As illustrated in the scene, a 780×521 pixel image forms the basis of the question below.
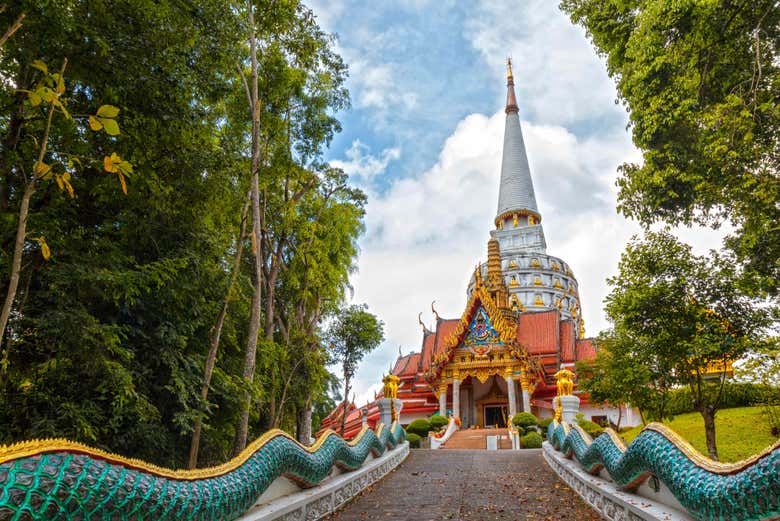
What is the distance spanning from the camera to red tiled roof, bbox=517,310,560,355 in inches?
913

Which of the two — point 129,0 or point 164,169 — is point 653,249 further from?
point 129,0

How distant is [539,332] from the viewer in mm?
24281

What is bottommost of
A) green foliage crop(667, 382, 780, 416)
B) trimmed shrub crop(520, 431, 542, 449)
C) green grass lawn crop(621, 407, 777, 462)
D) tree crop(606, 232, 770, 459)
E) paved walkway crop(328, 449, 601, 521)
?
paved walkway crop(328, 449, 601, 521)

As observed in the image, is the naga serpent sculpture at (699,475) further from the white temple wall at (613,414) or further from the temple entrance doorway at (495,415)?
the white temple wall at (613,414)

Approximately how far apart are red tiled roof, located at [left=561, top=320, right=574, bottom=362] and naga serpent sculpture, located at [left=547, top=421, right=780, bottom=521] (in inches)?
726

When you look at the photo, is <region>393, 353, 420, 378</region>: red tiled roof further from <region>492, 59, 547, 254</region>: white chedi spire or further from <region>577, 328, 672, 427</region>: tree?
<region>492, 59, 547, 254</region>: white chedi spire

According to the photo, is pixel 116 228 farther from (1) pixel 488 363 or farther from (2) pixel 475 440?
(1) pixel 488 363

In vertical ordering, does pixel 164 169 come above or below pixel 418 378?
above

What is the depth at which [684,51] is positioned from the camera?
7.54 metres

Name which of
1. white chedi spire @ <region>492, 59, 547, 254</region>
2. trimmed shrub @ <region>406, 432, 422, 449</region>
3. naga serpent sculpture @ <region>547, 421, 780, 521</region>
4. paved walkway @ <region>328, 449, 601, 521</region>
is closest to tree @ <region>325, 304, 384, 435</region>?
trimmed shrub @ <region>406, 432, 422, 449</region>

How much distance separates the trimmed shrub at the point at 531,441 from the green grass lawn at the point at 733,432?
3696 mm

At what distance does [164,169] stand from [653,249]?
9528 mm

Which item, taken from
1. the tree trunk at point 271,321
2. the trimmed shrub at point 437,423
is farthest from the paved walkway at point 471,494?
the trimmed shrub at point 437,423

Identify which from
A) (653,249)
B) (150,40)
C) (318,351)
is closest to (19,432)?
(150,40)
